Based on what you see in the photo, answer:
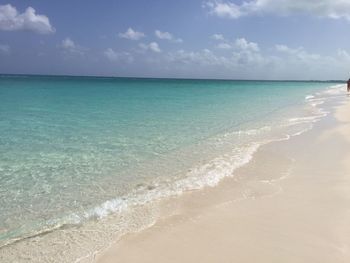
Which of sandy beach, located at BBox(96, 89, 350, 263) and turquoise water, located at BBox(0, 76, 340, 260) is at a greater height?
sandy beach, located at BBox(96, 89, 350, 263)

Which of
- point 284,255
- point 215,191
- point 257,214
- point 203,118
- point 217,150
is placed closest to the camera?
point 284,255

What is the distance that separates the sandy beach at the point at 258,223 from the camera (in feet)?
14.1

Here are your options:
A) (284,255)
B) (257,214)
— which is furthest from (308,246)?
(257,214)

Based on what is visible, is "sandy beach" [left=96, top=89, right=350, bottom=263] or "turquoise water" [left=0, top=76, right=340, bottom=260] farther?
"turquoise water" [left=0, top=76, right=340, bottom=260]

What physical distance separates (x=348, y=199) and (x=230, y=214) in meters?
Result: 2.00

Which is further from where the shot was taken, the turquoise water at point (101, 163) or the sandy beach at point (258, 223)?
the turquoise water at point (101, 163)

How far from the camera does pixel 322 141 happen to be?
38.4ft

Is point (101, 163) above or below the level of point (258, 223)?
below

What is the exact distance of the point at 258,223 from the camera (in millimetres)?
5188

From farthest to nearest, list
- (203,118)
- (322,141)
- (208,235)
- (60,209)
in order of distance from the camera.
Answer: (203,118)
(322,141)
(60,209)
(208,235)

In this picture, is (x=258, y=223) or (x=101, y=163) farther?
(x=101, y=163)

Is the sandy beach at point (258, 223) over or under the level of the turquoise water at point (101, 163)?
over

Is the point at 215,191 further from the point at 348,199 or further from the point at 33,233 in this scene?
the point at 33,233

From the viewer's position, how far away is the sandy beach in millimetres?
4301
